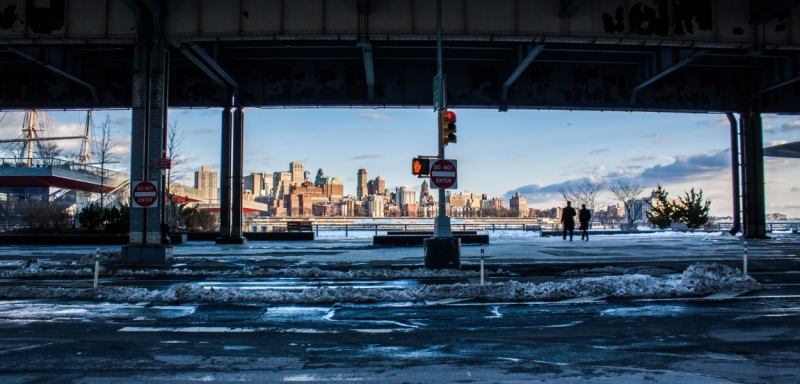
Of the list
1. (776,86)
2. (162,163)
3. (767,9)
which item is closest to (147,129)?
(162,163)

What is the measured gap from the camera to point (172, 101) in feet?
89.9

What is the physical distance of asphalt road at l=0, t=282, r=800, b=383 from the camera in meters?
5.23

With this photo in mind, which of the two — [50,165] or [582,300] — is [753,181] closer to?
[582,300]

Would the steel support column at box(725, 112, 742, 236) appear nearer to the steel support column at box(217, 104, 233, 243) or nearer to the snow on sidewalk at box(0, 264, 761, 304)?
the snow on sidewalk at box(0, 264, 761, 304)

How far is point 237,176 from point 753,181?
95.2ft

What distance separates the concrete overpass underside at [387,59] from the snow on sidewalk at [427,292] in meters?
→ 6.99

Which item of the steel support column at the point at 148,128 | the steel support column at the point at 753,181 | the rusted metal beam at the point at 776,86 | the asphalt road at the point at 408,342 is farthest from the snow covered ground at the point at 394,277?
the steel support column at the point at 753,181

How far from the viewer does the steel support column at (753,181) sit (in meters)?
30.8

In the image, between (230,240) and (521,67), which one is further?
(230,240)

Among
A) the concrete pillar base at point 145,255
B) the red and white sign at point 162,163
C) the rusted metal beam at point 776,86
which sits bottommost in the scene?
the concrete pillar base at point 145,255

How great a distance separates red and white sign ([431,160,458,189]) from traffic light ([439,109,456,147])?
525mm

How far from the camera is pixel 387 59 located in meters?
25.8

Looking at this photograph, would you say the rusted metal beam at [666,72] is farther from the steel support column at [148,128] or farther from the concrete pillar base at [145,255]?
the concrete pillar base at [145,255]

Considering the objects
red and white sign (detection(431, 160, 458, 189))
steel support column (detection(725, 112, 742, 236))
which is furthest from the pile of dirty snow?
steel support column (detection(725, 112, 742, 236))
